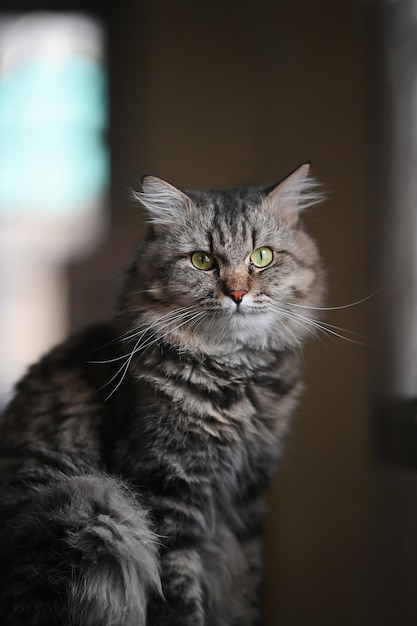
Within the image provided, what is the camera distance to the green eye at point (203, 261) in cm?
135

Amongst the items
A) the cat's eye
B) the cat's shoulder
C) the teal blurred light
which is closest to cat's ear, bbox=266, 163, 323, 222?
the cat's eye

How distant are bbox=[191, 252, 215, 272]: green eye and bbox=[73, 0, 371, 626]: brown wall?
1.25 ft

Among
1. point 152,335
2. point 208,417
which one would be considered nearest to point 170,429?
point 208,417

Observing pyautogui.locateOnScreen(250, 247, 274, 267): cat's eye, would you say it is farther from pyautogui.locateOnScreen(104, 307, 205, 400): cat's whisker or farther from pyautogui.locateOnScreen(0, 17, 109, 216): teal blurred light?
pyautogui.locateOnScreen(0, 17, 109, 216): teal blurred light

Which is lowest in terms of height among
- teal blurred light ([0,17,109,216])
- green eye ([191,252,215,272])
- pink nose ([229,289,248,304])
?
pink nose ([229,289,248,304])

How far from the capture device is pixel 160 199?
1396 millimetres

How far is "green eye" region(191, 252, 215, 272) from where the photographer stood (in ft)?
4.42

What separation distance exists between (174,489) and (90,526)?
18cm

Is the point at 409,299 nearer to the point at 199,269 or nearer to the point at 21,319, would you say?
the point at 199,269

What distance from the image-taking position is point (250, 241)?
1.34 m

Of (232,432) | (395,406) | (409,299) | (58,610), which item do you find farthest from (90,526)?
(409,299)

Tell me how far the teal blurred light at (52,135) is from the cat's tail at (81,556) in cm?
119

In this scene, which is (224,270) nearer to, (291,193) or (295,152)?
(291,193)

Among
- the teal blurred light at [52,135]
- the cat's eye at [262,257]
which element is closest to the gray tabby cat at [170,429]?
the cat's eye at [262,257]
